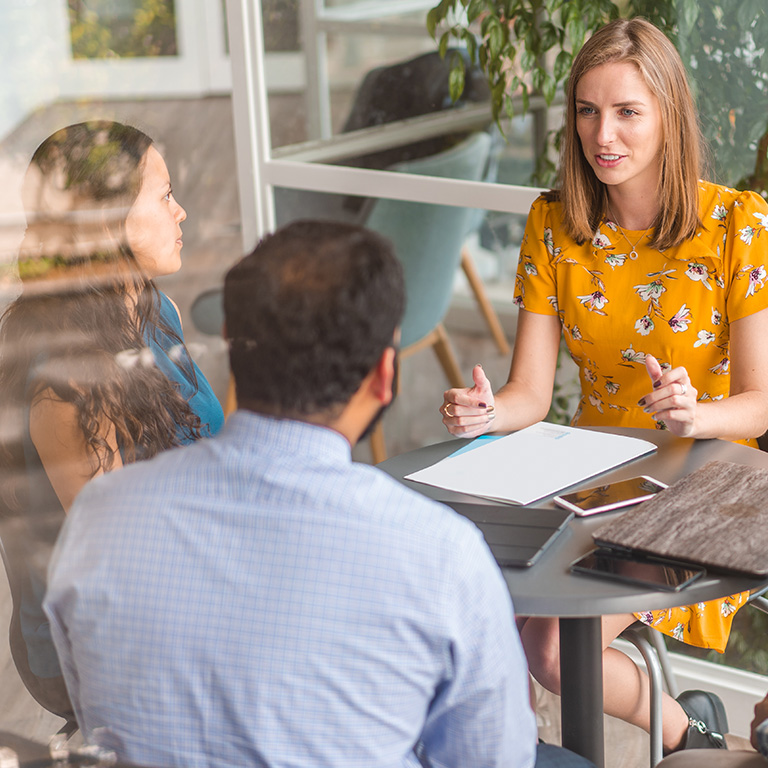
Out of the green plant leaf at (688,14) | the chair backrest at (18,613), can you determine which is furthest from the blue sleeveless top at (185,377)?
the green plant leaf at (688,14)

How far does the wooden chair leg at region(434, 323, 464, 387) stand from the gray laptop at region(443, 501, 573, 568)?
2.04m

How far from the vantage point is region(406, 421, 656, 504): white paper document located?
1.32 meters

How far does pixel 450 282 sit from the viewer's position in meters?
3.17

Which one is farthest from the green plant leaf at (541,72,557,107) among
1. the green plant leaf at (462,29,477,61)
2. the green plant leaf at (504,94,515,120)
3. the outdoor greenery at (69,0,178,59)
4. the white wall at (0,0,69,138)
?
the outdoor greenery at (69,0,178,59)

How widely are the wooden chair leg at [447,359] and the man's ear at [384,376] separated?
7.81 ft

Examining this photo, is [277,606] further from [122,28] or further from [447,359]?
[122,28]

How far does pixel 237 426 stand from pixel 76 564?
0.58 ft

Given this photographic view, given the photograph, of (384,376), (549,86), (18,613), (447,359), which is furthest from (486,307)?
(384,376)

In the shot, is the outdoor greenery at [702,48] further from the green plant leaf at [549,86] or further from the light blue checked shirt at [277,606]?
the light blue checked shirt at [277,606]

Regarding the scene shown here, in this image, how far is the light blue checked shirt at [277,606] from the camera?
78 centimetres

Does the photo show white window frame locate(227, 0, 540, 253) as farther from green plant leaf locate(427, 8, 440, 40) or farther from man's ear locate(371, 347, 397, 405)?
man's ear locate(371, 347, 397, 405)

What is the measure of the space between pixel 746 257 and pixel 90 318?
1.06 meters

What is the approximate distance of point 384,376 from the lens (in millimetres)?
884

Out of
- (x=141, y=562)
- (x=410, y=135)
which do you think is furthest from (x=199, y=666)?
(x=410, y=135)
